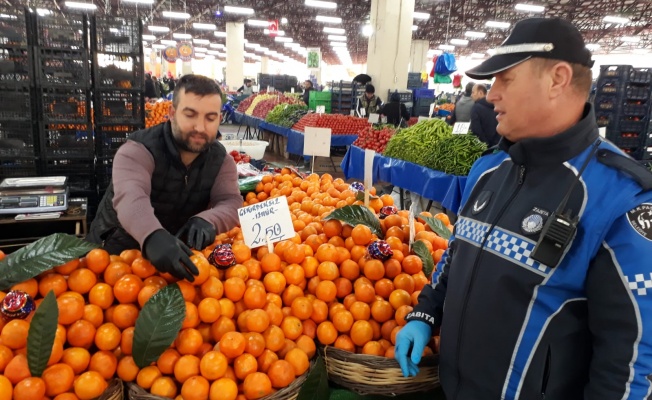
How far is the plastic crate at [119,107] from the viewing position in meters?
4.11

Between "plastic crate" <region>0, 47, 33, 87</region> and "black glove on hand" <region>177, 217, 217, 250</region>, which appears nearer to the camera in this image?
"black glove on hand" <region>177, 217, 217, 250</region>

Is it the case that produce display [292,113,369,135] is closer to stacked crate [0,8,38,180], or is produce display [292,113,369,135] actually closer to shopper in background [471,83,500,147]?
shopper in background [471,83,500,147]

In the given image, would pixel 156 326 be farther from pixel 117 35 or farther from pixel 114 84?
pixel 117 35

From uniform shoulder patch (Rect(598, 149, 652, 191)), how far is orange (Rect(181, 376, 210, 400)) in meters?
1.20

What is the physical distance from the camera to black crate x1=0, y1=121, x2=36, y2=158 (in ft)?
12.6

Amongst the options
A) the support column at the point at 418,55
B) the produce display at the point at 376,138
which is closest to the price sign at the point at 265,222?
the produce display at the point at 376,138

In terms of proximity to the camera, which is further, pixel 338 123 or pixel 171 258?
pixel 338 123

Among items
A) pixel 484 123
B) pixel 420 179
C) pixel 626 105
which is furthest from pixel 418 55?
pixel 420 179

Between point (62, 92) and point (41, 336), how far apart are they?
3.41 metres

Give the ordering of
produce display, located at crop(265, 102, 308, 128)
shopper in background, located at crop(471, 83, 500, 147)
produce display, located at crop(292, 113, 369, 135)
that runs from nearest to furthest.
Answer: shopper in background, located at crop(471, 83, 500, 147)
produce display, located at crop(292, 113, 369, 135)
produce display, located at crop(265, 102, 308, 128)

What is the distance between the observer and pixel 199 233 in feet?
5.97

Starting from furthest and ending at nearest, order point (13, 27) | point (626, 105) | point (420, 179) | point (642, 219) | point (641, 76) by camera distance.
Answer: point (626, 105), point (641, 76), point (420, 179), point (13, 27), point (642, 219)

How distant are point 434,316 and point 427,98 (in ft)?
43.5

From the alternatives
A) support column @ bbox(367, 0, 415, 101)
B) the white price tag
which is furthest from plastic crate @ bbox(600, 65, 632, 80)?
the white price tag
